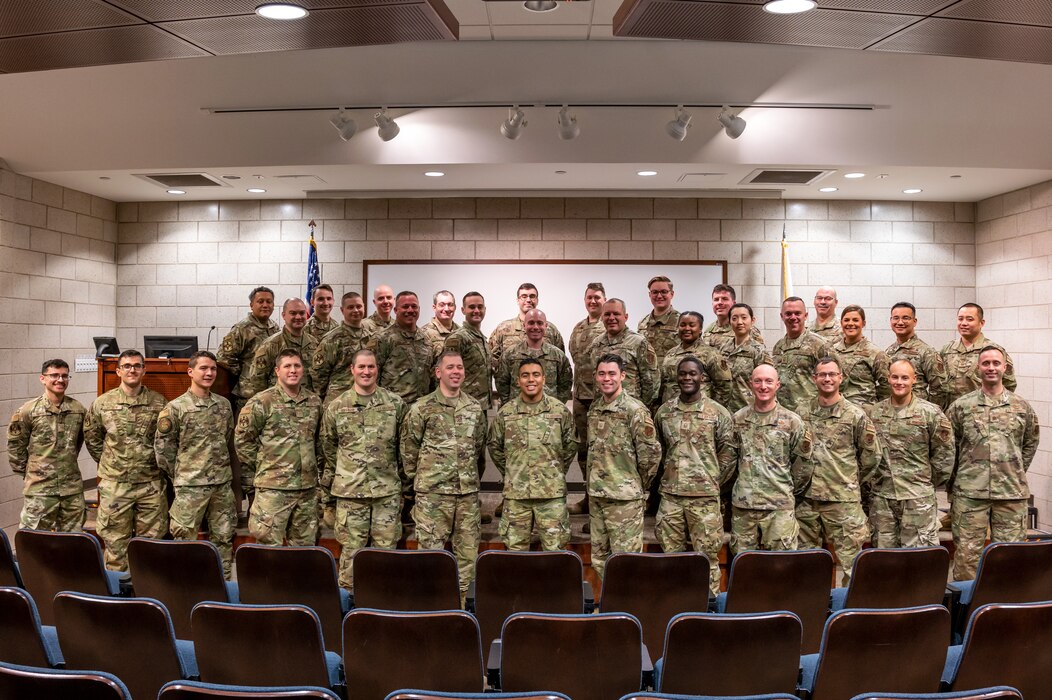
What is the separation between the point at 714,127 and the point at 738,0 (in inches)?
146

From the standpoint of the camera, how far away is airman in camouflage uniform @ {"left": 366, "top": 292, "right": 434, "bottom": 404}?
5727 millimetres

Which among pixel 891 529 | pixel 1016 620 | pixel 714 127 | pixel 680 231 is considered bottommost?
pixel 891 529

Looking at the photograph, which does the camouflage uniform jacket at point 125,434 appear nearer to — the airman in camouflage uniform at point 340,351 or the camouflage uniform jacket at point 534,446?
the airman in camouflage uniform at point 340,351

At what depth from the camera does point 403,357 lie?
18.9 ft

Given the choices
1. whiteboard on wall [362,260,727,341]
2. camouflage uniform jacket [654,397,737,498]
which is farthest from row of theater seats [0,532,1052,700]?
whiteboard on wall [362,260,727,341]

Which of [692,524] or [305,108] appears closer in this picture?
[692,524]

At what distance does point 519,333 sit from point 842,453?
2.88 meters

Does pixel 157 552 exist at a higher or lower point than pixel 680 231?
lower

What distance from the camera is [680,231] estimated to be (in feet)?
28.5

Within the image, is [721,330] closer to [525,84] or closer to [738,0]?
[525,84]

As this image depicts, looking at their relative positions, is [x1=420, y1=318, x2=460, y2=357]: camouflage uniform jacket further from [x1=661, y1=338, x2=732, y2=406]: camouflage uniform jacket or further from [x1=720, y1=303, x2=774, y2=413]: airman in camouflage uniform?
[x1=720, y1=303, x2=774, y2=413]: airman in camouflage uniform

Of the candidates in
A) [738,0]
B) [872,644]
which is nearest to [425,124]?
[738,0]

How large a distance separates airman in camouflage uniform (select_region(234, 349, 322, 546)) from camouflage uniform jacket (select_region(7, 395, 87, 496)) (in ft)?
4.92

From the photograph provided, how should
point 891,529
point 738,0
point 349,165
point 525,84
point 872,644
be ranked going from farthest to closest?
point 349,165
point 525,84
point 891,529
point 738,0
point 872,644
